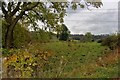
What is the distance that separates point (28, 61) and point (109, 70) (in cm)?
250

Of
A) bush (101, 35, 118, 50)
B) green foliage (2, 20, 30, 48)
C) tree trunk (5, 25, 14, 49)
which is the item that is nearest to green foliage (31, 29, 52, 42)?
green foliage (2, 20, 30, 48)

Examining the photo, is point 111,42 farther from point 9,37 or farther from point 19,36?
point 9,37

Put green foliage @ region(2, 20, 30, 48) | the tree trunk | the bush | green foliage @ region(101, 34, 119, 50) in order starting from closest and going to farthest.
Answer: the tree trunk, green foliage @ region(2, 20, 30, 48), green foliage @ region(101, 34, 119, 50), the bush

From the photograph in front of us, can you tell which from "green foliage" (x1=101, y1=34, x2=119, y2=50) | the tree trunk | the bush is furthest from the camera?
the bush

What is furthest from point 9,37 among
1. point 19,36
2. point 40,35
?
point 40,35

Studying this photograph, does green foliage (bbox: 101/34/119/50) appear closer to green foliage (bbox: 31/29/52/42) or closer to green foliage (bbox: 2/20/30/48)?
green foliage (bbox: 31/29/52/42)

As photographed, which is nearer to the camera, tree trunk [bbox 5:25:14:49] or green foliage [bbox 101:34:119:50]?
tree trunk [bbox 5:25:14:49]

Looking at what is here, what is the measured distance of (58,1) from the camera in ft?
55.4

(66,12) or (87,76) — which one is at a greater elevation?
(87,76)

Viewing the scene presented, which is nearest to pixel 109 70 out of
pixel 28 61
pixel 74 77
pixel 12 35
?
pixel 74 77

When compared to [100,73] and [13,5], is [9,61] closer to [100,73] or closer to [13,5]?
[100,73]

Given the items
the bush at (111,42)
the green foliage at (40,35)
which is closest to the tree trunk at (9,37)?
the green foliage at (40,35)

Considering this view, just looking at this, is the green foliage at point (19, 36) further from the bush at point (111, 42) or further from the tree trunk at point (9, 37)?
the bush at point (111, 42)

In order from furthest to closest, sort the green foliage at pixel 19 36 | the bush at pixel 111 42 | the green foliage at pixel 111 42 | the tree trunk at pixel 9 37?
the bush at pixel 111 42 < the green foliage at pixel 111 42 < the green foliage at pixel 19 36 < the tree trunk at pixel 9 37
